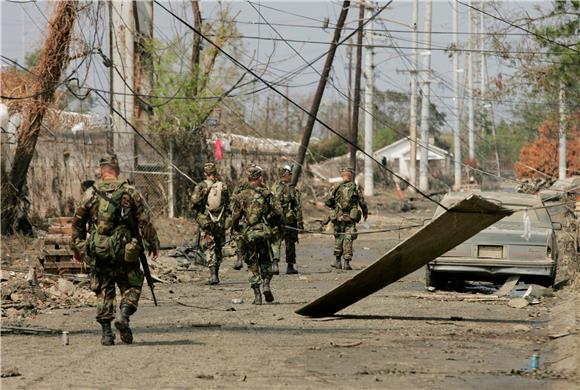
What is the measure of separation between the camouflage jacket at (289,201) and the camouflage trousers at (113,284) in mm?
9947

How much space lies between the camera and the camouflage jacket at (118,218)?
1198 centimetres

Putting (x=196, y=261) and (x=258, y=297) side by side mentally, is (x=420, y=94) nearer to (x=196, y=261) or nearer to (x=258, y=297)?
(x=196, y=261)

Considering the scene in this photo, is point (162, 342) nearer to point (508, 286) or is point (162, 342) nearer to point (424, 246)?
point (424, 246)

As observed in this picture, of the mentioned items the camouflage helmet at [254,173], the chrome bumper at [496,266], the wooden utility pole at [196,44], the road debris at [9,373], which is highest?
the wooden utility pole at [196,44]

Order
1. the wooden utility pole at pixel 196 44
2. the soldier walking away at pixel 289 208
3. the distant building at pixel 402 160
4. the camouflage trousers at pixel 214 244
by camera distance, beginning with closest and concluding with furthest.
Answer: the camouflage trousers at pixel 214 244
the soldier walking away at pixel 289 208
the wooden utility pole at pixel 196 44
the distant building at pixel 402 160

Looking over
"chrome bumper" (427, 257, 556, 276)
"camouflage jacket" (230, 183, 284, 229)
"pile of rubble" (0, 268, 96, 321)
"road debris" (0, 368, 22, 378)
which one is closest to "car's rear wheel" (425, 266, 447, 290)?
"chrome bumper" (427, 257, 556, 276)

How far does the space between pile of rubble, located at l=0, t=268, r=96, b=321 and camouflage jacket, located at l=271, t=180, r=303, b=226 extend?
4.64 m

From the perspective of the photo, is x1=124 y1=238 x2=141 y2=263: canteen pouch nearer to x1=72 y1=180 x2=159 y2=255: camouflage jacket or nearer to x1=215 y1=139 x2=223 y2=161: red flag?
x1=72 y1=180 x2=159 y2=255: camouflage jacket

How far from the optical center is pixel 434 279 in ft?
59.7

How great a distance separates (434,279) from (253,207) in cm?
337

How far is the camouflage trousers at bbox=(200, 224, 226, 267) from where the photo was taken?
19875 millimetres

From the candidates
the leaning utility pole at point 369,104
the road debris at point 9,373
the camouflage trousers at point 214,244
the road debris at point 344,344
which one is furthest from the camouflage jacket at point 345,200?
the leaning utility pole at point 369,104

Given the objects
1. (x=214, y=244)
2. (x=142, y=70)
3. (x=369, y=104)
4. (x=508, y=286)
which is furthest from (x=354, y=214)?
(x=369, y=104)

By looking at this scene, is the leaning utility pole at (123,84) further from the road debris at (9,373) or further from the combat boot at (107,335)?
the road debris at (9,373)
